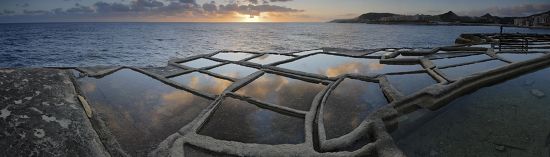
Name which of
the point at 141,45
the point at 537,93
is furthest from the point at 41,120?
the point at 141,45

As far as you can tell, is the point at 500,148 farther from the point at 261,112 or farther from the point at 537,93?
the point at 261,112

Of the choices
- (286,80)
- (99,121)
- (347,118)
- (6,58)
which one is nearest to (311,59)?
(286,80)

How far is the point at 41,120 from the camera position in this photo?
5184mm

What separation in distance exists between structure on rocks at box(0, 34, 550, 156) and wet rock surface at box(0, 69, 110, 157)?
26mm

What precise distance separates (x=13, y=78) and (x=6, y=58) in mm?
34228

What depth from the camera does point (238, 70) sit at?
45.6 feet

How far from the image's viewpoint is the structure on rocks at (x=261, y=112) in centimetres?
538

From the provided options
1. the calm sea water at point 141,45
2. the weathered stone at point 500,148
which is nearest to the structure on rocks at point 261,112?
the weathered stone at point 500,148

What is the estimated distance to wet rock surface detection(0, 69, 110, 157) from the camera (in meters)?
4.56

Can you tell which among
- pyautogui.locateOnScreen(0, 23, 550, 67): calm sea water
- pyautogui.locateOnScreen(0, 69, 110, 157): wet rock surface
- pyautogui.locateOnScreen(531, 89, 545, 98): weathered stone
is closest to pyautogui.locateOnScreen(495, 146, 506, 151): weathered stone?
pyautogui.locateOnScreen(531, 89, 545, 98): weathered stone

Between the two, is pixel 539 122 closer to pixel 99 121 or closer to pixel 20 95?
pixel 99 121

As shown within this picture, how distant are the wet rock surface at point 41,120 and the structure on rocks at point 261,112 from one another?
0.09 ft

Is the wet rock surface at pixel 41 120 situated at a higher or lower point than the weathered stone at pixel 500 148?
higher

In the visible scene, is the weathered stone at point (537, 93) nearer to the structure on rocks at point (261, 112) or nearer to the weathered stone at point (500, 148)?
the structure on rocks at point (261, 112)
